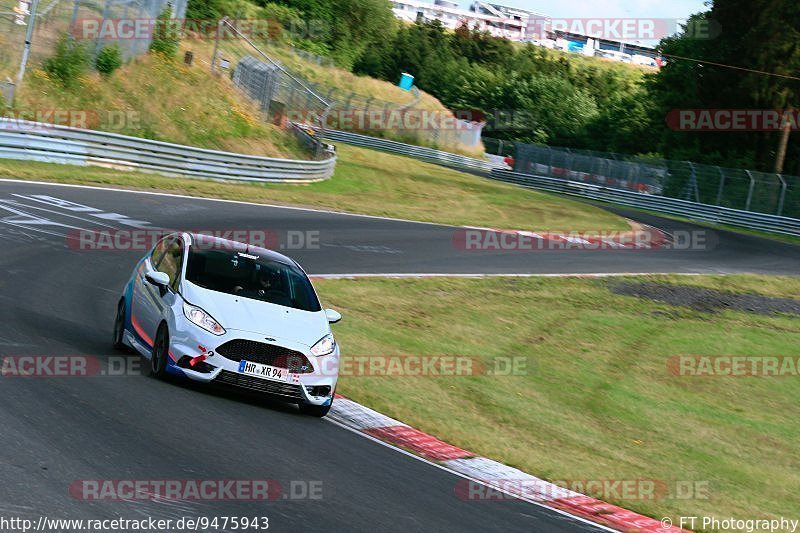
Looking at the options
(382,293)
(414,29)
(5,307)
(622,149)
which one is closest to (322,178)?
(382,293)

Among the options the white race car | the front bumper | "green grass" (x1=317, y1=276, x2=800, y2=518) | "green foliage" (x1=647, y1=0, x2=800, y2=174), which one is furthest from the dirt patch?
"green foliage" (x1=647, y1=0, x2=800, y2=174)

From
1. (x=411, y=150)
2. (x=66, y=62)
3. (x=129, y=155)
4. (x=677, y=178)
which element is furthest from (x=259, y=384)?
(x=411, y=150)

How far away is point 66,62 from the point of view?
33.3 meters

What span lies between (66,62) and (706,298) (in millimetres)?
20484

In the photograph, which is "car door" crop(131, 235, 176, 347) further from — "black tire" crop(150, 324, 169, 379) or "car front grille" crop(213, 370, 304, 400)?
"car front grille" crop(213, 370, 304, 400)

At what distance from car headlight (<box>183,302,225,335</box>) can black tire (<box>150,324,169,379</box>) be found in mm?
290

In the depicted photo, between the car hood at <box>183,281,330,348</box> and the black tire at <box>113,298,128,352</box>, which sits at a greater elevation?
the car hood at <box>183,281,330,348</box>

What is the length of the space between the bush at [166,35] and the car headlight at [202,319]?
30.4 meters

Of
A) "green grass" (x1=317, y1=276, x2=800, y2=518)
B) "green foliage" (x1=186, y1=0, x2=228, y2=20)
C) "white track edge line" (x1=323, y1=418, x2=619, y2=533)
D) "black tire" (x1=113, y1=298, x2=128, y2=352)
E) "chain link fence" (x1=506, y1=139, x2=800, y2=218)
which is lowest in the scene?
"green grass" (x1=317, y1=276, x2=800, y2=518)

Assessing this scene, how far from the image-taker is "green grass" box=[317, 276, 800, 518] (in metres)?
11.8

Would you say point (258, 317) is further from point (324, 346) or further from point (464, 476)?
point (464, 476)

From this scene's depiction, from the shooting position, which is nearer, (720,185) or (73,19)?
(73,19)

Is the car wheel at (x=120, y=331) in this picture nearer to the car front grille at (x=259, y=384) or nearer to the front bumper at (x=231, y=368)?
the front bumper at (x=231, y=368)

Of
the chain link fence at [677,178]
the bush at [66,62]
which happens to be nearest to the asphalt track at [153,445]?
the bush at [66,62]
